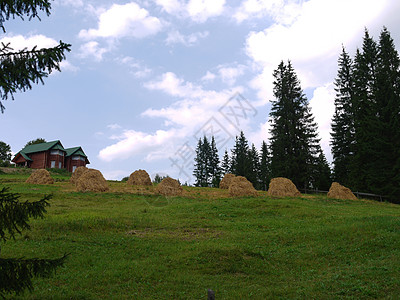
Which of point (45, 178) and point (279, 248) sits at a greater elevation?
point (45, 178)

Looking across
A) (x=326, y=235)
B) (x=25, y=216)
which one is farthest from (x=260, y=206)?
(x=25, y=216)

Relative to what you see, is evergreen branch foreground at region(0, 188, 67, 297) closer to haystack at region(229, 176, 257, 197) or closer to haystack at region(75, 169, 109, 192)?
haystack at region(75, 169, 109, 192)

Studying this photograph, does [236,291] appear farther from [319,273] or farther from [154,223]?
[154,223]

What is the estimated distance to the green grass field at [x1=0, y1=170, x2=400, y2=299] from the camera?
26.9 feet

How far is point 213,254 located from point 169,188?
1729 centimetres

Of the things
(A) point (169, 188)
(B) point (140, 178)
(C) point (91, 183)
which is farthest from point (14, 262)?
(B) point (140, 178)

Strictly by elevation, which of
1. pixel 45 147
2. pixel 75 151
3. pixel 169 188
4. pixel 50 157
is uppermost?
pixel 45 147

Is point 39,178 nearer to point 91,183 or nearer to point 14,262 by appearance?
point 91,183

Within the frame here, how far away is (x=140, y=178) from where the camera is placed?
3256 cm

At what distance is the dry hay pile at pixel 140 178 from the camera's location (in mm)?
32375

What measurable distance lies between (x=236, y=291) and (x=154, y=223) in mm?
8717

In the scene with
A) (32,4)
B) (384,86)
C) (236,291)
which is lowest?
(236,291)

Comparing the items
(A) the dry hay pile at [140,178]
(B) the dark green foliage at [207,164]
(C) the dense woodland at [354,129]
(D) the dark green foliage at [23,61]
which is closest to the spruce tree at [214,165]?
(B) the dark green foliage at [207,164]

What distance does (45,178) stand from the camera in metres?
32.3
